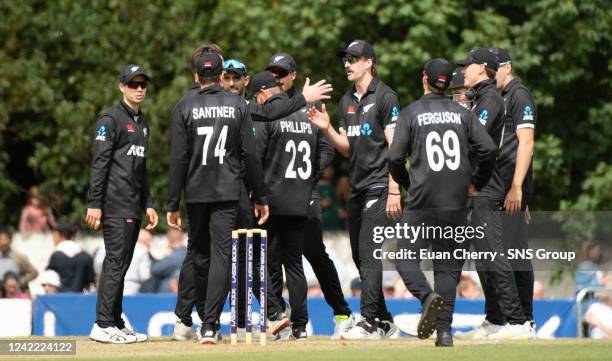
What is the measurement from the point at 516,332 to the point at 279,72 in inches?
131

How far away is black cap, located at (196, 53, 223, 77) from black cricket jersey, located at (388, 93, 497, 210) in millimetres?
1704

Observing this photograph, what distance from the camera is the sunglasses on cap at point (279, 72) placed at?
46.6 feet

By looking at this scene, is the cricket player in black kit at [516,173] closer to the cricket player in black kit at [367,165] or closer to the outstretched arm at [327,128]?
the cricket player in black kit at [367,165]

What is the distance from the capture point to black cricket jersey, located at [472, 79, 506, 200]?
1362 cm

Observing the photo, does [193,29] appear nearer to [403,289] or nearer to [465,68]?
[403,289]

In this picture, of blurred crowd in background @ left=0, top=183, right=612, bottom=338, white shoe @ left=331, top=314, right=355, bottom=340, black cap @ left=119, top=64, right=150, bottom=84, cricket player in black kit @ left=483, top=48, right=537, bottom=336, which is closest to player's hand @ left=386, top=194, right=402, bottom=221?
cricket player in black kit @ left=483, top=48, right=537, bottom=336

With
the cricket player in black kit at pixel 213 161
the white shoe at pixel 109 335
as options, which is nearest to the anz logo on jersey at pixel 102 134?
the cricket player in black kit at pixel 213 161

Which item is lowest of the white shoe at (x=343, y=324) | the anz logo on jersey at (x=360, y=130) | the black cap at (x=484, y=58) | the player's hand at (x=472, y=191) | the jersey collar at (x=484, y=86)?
the white shoe at (x=343, y=324)

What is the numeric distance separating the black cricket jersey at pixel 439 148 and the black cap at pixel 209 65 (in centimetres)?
170

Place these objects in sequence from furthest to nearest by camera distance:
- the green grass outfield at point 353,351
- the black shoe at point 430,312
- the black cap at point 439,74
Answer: the black cap at point 439,74 < the black shoe at point 430,312 < the green grass outfield at point 353,351

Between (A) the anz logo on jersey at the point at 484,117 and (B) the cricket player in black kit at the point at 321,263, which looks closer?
(A) the anz logo on jersey at the point at 484,117

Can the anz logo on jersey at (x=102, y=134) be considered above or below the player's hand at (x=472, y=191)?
above

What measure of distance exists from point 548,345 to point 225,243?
295 centimetres

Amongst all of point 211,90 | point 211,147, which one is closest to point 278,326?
point 211,147
